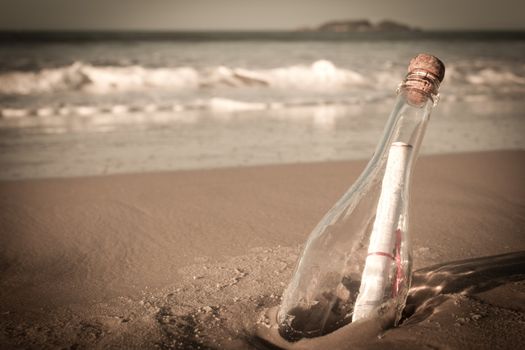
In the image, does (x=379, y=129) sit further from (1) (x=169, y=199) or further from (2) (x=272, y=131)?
(1) (x=169, y=199)

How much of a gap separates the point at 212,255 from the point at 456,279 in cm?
117

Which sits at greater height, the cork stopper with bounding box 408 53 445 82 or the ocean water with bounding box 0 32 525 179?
the cork stopper with bounding box 408 53 445 82

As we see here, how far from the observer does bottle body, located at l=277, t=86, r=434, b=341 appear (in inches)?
54.1

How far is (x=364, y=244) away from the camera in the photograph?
56.4 inches

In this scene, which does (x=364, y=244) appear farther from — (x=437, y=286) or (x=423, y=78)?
(x=437, y=286)

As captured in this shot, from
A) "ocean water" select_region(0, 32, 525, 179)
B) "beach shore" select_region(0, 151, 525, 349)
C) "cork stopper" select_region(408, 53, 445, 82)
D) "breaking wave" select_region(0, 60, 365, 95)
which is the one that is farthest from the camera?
"breaking wave" select_region(0, 60, 365, 95)

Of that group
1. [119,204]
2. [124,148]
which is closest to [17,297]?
[119,204]

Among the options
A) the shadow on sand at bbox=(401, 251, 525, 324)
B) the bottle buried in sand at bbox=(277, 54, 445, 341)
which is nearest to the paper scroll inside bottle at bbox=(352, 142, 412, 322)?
the bottle buried in sand at bbox=(277, 54, 445, 341)

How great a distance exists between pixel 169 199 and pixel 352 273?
90.7 inches

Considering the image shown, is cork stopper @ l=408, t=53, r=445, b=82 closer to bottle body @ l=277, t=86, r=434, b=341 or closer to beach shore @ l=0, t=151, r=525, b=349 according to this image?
bottle body @ l=277, t=86, r=434, b=341

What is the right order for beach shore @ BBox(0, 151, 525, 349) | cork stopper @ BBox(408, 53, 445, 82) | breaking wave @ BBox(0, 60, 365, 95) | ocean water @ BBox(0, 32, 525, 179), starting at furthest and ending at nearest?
→ breaking wave @ BBox(0, 60, 365, 95)
ocean water @ BBox(0, 32, 525, 179)
beach shore @ BBox(0, 151, 525, 349)
cork stopper @ BBox(408, 53, 445, 82)

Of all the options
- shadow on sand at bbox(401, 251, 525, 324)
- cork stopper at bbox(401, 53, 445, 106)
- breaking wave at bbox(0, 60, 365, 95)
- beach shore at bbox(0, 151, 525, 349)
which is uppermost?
cork stopper at bbox(401, 53, 445, 106)

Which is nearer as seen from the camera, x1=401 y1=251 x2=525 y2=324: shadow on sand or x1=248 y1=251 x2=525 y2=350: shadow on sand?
x1=248 y1=251 x2=525 y2=350: shadow on sand

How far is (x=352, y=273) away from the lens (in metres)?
1.43
